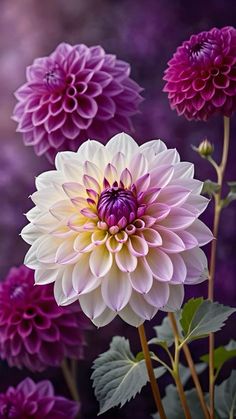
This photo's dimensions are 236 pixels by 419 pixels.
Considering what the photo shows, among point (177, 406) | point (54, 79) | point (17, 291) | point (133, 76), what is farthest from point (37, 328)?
point (133, 76)

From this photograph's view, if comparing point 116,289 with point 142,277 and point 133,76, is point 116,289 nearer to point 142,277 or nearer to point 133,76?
point 142,277

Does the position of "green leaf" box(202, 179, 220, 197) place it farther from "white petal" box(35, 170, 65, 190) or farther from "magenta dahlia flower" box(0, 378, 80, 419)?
"magenta dahlia flower" box(0, 378, 80, 419)

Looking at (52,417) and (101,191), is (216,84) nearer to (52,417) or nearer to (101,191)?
(101,191)

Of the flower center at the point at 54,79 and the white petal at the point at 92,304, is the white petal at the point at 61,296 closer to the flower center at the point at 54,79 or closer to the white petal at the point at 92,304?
the white petal at the point at 92,304

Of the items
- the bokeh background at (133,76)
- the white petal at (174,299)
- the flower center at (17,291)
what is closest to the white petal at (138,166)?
the white petal at (174,299)

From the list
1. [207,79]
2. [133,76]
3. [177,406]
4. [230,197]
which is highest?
[133,76]

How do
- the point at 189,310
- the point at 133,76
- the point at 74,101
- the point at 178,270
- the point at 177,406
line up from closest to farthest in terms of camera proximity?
the point at 178,270 → the point at 189,310 → the point at 74,101 → the point at 177,406 → the point at 133,76
